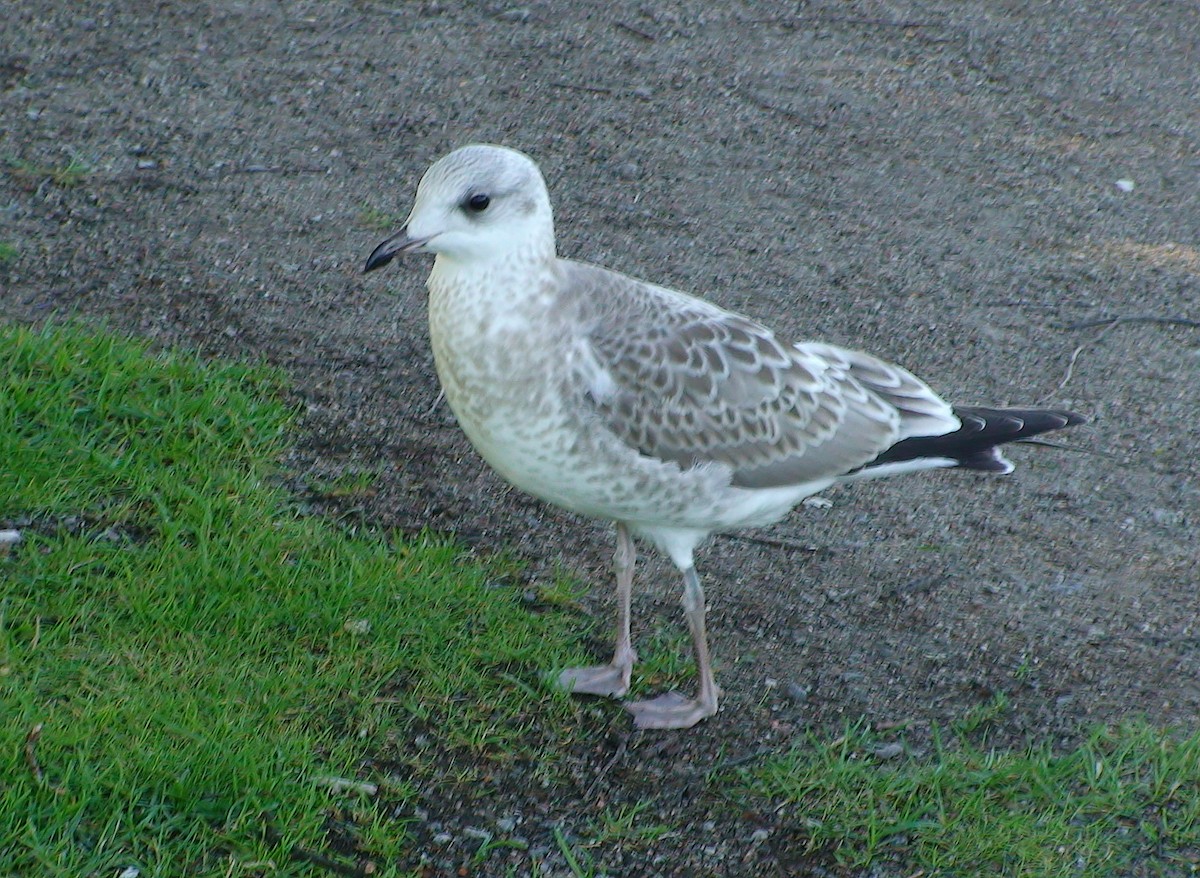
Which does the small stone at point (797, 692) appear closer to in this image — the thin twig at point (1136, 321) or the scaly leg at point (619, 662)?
the scaly leg at point (619, 662)

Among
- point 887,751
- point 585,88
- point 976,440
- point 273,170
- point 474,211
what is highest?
point 474,211

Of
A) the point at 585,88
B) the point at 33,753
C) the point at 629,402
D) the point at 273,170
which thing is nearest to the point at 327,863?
the point at 33,753

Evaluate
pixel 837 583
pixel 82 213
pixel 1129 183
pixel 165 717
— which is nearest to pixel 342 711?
pixel 165 717

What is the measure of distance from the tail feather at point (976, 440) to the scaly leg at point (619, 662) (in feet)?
2.49

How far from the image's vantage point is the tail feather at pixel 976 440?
13.2 ft

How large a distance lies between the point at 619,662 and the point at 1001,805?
3.69 ft

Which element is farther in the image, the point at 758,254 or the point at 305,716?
the point at 758,254

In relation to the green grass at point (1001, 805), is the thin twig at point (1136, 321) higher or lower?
higher

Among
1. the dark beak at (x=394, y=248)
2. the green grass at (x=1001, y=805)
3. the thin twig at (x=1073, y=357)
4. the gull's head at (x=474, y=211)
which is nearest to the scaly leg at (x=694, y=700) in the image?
the green grass at (x=1001, y=805)

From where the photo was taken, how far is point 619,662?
3977 millimetres

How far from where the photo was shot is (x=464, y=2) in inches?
310

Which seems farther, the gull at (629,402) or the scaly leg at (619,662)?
the scaly leg at (619,662)

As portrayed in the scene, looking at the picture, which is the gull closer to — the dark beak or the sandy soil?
the dark beak

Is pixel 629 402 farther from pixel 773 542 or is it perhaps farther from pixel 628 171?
pixel 628 171
